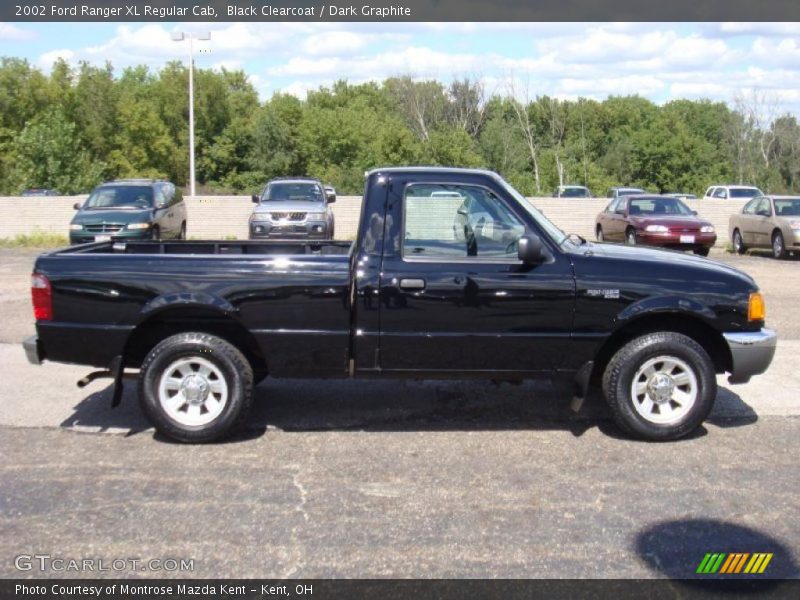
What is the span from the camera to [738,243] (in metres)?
23.0

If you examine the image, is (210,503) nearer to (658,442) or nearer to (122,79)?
(658,442)

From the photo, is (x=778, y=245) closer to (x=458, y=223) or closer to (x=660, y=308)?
(x=660, y=308)

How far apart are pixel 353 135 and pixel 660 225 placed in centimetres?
4758

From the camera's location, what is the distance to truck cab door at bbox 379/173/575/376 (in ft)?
20.2

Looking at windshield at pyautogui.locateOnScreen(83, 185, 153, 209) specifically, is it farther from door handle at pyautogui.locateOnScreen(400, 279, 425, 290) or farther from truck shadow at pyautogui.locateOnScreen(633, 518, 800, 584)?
truck shadow at pyautogui.locateOnScreen(633, 518, 800, 584)

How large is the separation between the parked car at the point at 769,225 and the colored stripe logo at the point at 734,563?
1732cm

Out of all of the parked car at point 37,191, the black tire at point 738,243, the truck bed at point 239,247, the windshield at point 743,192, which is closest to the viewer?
the truck bed at point 239,247

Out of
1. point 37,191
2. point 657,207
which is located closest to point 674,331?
point 657,207

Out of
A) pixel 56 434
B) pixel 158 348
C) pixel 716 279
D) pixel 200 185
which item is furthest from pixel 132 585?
pixel 200 185

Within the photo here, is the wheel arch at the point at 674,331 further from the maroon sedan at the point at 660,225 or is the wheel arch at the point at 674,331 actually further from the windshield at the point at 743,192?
the windshield at the point at 743,192

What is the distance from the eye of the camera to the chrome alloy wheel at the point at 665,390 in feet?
20.6

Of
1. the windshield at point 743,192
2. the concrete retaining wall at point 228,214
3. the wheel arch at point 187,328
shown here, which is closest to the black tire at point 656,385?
the wheel arch at point 187,328

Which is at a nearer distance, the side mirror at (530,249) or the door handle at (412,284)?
the side mirror at (530,249)

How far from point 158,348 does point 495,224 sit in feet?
8.36
